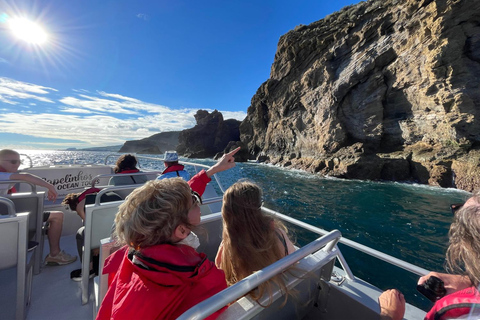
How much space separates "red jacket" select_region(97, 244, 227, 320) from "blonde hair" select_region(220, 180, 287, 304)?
369mm

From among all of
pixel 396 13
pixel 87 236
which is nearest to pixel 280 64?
pixel 396 13

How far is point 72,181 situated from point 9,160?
2.67 meters

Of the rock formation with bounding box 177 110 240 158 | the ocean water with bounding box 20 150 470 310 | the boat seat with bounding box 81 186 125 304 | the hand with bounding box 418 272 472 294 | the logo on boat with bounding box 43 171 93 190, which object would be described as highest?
the rock formation with bounding box 177 110 240 158

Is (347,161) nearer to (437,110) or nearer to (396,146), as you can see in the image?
(396,146)

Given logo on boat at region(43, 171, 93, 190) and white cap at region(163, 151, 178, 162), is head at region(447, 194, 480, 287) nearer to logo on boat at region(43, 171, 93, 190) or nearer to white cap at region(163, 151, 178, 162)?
white cap at region(163, 151, 178, 162)

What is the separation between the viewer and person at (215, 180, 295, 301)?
50.3 inches

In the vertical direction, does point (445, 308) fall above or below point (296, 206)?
above

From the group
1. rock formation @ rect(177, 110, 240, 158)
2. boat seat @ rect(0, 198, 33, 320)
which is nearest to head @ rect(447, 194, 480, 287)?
boat seat @ rect(0, 198, 33, 320)

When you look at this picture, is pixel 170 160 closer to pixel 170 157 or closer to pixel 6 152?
pixel 170 157

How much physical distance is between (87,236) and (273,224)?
1.93 metres

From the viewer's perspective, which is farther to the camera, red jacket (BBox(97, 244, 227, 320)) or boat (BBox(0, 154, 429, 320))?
boat (BBox(0, 154, 429, 320))

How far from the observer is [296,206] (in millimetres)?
9055

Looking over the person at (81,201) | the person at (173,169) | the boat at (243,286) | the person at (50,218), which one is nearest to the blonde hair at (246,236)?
the boat at (243,286)

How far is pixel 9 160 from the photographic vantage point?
108 inches
